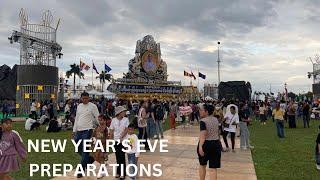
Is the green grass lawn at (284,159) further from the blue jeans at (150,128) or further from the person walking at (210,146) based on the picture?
the blue jeans at (150,128)

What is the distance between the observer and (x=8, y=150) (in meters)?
6.95

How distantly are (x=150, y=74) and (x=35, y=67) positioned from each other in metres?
45.0

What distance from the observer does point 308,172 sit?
9852 mm

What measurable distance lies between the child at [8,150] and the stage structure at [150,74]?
209 feet

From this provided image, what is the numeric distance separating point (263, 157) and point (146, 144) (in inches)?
150

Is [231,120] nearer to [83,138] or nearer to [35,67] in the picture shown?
[83,138]

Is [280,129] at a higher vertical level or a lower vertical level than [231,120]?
lower

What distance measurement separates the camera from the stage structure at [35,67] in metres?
30.4

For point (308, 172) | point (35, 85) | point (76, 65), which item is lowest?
point (308, 172)

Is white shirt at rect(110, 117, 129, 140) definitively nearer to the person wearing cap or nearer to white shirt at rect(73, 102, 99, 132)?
the person wearing cap

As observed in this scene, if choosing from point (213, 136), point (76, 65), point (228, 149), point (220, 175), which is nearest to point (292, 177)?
point (220, 175)

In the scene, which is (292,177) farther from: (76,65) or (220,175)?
(76,65)

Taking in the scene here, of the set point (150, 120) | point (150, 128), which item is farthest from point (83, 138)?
point (150, 128)

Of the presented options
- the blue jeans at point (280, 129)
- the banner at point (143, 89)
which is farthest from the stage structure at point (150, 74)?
the blue jeans at point (280, 129)
